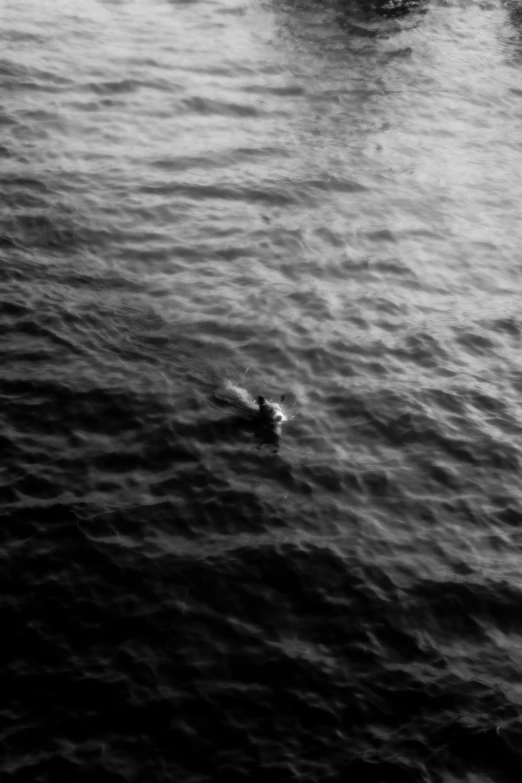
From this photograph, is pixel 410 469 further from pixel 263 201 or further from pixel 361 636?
pixel 263 201

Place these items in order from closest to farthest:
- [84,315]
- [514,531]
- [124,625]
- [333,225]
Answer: [124,625]
[514,531]
[84,315]
[333,225]

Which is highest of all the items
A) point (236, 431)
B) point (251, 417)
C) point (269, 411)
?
point (269, 411)

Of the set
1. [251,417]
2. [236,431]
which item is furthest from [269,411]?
[236,431]

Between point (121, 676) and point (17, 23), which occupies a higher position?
point (17, 23)

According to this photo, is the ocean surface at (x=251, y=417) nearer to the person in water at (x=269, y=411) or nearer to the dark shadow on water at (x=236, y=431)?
the dark shadow on water at (x=236, y=431)

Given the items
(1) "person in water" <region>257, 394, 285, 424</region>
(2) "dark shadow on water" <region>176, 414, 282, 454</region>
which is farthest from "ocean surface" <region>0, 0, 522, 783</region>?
(1) "person in water" <region>257, 394, 285, 424</region>

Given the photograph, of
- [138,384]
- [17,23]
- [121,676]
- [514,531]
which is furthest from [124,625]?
[17,23]

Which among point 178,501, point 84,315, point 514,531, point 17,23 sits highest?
point 17,23

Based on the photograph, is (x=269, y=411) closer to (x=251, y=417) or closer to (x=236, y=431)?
(x=251, y=417)

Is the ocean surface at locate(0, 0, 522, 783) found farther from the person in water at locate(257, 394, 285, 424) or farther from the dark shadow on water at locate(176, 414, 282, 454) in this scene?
the person in water at locate(257, 394, 285, 424)
